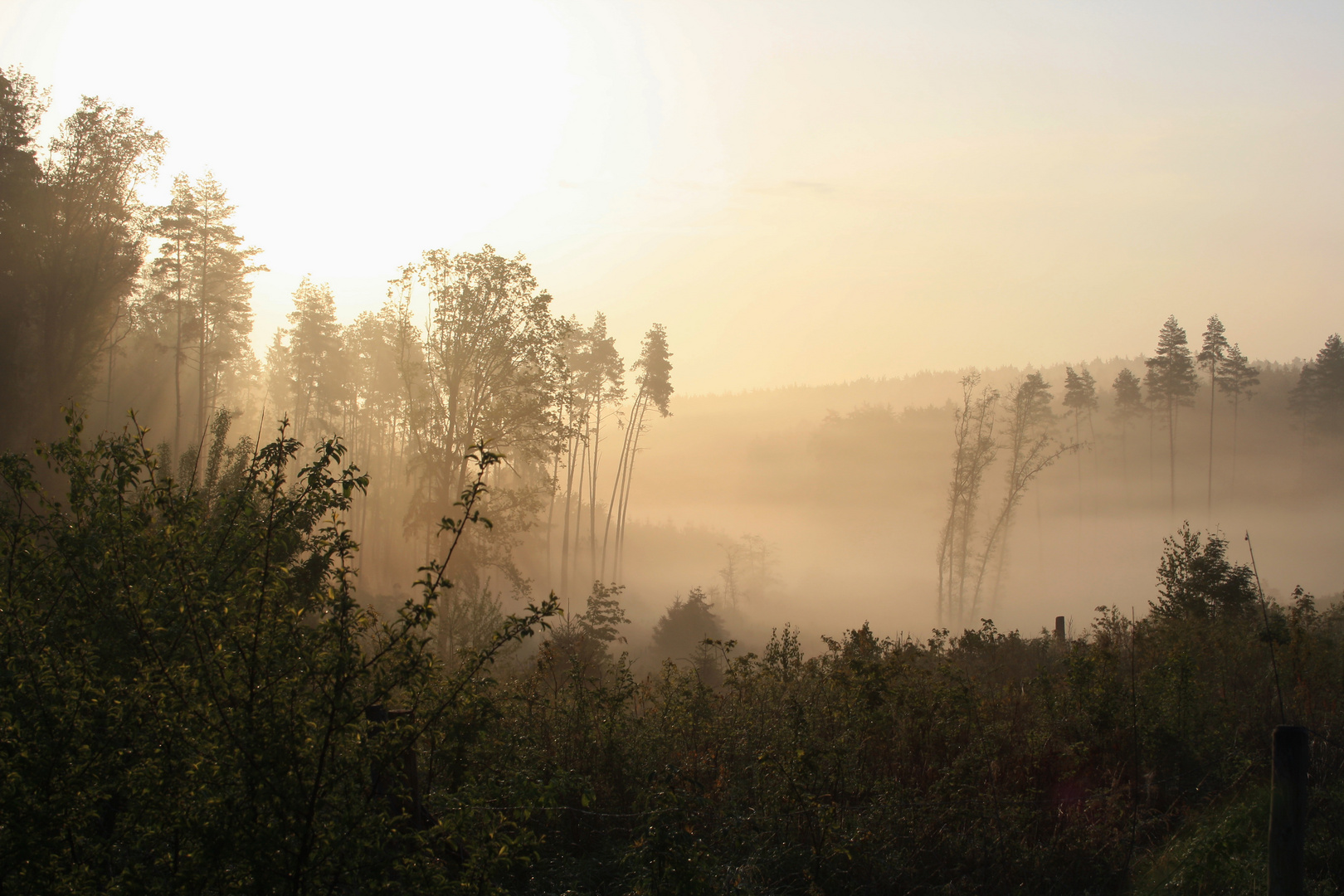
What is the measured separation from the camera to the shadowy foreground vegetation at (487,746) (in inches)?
125

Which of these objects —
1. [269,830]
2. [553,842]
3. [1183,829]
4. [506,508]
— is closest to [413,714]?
[269,830]

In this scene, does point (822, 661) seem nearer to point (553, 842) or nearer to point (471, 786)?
point (553, 842)

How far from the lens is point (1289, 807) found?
4.75 m

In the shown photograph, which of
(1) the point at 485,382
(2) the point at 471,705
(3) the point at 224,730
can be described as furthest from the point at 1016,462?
(3) the point at 224,730

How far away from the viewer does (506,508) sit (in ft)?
69.7

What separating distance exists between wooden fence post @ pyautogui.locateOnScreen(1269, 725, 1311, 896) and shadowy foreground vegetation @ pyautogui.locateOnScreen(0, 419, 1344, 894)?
0.35m

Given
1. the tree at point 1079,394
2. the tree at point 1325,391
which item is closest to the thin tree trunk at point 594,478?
the tree at point 1079,394

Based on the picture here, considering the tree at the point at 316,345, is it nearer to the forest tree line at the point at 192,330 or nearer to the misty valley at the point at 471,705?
the forest tree line at the point at 192,330

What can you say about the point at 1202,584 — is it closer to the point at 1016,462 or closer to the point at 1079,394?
the point at 1016,462

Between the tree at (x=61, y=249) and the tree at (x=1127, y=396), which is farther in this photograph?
the tree at (x=1127, y=396)

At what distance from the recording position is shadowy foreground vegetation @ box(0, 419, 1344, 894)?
125 inches

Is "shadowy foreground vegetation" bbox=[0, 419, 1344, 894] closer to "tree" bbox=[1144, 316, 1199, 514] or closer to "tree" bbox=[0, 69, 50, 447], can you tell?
"tree" bbox=[0, 69, 50, 447]

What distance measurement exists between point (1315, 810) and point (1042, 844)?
2829mm

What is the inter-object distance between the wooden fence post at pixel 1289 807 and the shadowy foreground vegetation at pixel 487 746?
1.14ft
